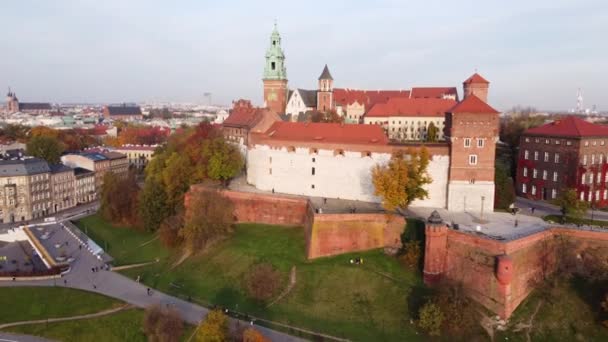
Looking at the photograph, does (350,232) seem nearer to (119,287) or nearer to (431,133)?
(119,287)

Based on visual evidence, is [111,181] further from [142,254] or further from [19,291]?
[19,291]

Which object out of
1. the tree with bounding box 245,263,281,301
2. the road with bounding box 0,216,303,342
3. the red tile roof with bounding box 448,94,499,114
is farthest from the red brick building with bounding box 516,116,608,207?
the road with bounding box 0,216,303,342

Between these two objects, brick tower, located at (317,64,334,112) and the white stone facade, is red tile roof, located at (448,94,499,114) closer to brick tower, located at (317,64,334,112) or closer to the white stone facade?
the white stone facade

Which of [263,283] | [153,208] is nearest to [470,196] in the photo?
[263,283]

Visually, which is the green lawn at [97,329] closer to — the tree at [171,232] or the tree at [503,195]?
the tree at [171,232]

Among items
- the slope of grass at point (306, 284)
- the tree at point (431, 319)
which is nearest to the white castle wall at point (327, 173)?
the slope of grass at point (306, 284)
